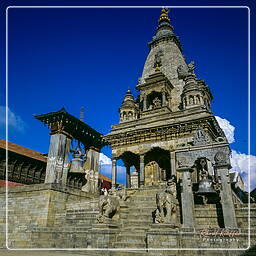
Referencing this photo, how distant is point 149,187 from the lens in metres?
14.4

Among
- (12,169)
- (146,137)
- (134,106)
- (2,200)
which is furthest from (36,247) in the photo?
(134,106)

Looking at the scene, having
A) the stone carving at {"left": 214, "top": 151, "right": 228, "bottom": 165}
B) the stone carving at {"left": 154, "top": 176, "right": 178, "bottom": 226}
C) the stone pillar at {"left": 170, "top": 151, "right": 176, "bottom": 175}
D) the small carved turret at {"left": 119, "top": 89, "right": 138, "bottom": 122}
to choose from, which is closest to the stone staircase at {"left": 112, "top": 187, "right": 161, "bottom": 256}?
the stone carving at {"left": 154, "top": 176, "right": 178, "bottom": 226}

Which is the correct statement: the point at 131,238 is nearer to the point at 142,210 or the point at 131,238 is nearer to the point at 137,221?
the point at 137,221

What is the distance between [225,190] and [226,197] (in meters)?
0.29

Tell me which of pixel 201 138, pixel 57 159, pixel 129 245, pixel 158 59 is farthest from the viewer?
pixel 158 59

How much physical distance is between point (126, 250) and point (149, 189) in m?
6.43

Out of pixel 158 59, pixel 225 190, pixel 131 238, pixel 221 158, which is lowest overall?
pixel 131 238

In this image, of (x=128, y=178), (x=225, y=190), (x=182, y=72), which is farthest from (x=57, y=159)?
(x=182, y=72)

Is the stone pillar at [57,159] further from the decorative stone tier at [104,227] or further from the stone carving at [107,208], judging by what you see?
the stone carving at [107,208]

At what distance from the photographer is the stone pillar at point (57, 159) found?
Answer: 1934 centimetres

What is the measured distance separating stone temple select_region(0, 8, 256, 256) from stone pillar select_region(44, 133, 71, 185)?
0.09 meters

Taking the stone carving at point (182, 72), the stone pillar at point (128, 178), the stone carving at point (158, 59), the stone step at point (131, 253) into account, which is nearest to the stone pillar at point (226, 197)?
the stone step at point (131, 253)

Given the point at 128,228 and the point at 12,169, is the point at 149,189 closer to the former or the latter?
the point at 128,228

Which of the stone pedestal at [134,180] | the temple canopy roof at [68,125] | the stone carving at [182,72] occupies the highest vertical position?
the stone carving at [182,72]
